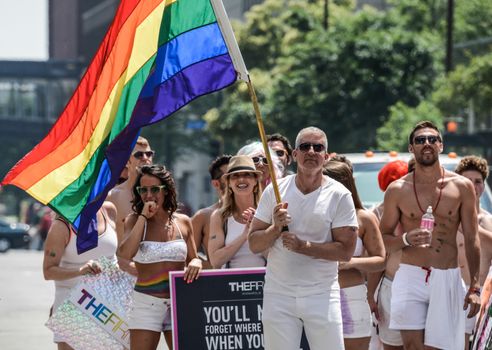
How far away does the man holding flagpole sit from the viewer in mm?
7781

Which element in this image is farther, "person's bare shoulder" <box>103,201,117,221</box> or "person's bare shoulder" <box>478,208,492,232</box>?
"person's bare shoulder" <box>478,208,492,232</box>

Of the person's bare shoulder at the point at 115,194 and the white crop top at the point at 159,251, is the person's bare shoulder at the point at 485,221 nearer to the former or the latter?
the white crop top at the point at 159,251

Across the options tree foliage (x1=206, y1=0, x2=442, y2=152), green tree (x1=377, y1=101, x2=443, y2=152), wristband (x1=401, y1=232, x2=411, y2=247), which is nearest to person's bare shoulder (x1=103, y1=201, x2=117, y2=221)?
wristband (x1=401, y1=232, x2=411, y2=247)

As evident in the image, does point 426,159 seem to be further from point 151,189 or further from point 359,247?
point 151,189

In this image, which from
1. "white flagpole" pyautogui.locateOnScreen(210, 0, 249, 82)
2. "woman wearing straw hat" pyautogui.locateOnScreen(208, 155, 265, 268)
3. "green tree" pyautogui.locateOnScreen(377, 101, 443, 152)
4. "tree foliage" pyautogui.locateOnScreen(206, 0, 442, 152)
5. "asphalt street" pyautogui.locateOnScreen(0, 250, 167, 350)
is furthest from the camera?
"tree foliage" pyautogui.locateOnScreen(206, 0, 442, 152)

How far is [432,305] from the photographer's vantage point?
9.20 metres

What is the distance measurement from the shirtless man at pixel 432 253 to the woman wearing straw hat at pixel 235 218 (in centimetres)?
90

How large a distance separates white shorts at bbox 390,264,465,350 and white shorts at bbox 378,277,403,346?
1.52ft

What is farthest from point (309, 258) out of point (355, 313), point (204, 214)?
point (204, 214)

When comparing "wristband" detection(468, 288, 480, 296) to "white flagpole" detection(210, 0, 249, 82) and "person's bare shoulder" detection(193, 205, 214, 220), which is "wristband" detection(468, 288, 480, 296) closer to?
"person's bare shoulder" detection(193, 205, 214, 220)

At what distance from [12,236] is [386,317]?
52809 mm

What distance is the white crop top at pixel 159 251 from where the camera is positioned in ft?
30.0

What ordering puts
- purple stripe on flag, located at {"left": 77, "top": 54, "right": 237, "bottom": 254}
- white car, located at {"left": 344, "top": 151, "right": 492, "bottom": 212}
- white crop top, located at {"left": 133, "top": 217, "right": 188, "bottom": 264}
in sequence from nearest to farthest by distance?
purple stripe on flag, located at {"left": 77, "top": 54, "right": 237, "bottom": 254} < white crop top, located at {"left": 133, "top": 217, "right": 188, "bottom": 264} < white car, located at {"left": 344, "top": 151, "right": 492, "bottom": 212}

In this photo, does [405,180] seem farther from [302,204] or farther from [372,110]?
[372,110]
